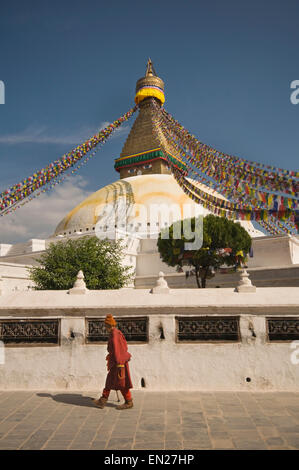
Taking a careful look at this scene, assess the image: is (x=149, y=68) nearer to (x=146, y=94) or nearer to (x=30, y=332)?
(x=146, y=94)

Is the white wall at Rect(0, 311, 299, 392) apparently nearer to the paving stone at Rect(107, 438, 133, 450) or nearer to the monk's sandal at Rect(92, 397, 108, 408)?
the monk's sandal at Rect(92, 397, 108, 408)

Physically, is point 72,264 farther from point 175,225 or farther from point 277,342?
point 277,342

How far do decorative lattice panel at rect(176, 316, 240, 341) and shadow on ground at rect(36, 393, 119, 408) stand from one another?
1731 millimetres

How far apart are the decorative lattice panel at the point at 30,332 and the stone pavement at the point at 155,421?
987 mm

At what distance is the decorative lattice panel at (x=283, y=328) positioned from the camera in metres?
6.11

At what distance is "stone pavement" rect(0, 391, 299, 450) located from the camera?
3904 millimetres

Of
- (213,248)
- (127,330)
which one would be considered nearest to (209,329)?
(127,330)

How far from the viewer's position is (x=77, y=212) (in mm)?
35156

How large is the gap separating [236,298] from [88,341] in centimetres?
296

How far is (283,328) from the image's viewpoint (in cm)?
616

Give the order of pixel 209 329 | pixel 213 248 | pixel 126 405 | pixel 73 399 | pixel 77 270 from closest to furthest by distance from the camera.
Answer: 1. pixel 126 405
2. pixel 73 399
3. pixel 209 329
4. pixel 77 270
5. pixel 213 248

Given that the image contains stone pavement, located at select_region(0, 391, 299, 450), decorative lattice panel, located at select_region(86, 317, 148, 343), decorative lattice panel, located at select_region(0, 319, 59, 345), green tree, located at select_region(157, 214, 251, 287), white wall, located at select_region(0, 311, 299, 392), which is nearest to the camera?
stone pavement, located at select_region(0, 391, 299, 450)

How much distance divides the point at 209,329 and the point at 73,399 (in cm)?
268

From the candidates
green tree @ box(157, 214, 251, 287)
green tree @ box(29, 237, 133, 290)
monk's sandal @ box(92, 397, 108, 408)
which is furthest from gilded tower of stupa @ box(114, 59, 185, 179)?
monk's sandal @ box(92, 397, 108, 408)
